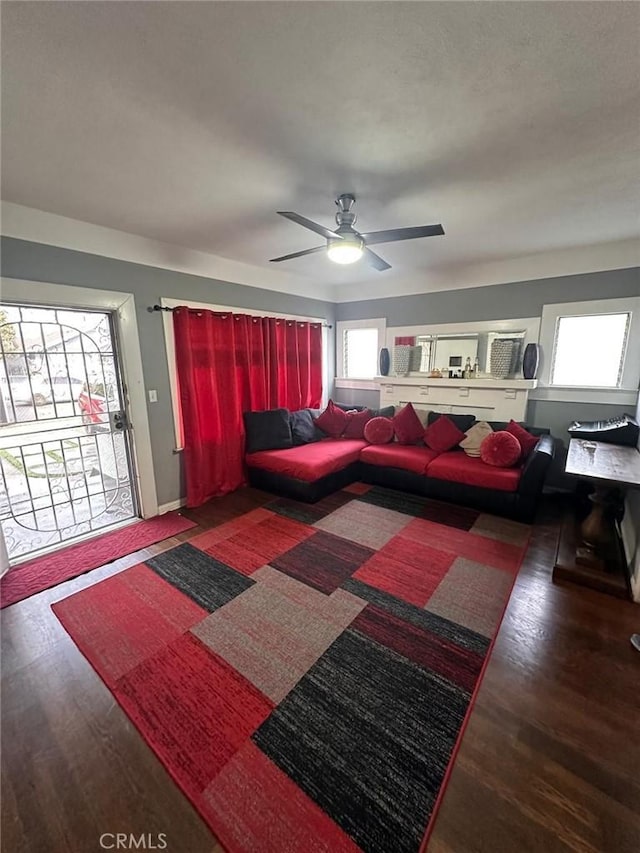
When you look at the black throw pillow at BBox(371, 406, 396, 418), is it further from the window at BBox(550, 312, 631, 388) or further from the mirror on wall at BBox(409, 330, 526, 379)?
the window at BBox(550, 312, 631, 388)

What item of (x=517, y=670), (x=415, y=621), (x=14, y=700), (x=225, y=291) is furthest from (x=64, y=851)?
(x=225, y=291)

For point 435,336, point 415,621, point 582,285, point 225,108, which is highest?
point 225,108

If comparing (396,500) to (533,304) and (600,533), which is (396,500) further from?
(533,304)

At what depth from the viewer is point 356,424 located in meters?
4.61

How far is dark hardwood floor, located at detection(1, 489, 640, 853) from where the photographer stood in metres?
1.10

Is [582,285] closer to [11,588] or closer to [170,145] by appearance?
[170,145]

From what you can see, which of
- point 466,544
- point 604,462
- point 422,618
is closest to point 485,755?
point 422,618

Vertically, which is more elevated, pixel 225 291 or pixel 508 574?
pixel 225 291

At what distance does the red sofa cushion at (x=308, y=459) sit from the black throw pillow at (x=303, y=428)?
0.11 m

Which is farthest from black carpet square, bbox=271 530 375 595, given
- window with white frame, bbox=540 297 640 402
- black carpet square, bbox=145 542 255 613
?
window with white frame, bbox=540 297 640 402

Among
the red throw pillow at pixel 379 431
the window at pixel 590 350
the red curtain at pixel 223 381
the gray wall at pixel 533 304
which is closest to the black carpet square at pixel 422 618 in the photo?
the red curtain at pixel 223 381

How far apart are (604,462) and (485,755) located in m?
2.06

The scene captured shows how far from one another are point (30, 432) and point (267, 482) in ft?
7.10

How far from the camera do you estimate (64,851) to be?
1.07 metres
